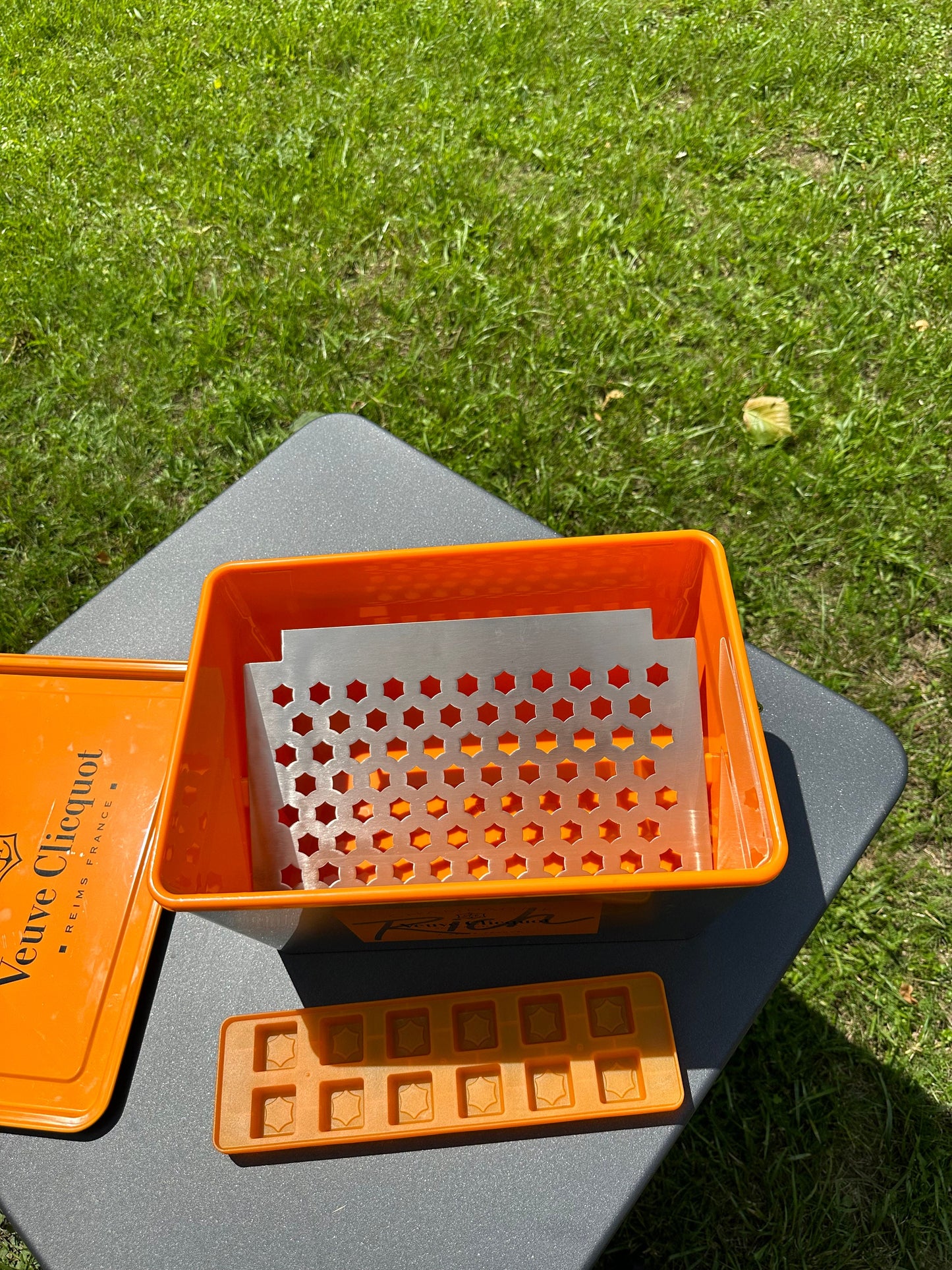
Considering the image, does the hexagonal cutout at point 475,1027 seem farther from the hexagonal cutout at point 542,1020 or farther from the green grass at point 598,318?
the green grass at point 598,318

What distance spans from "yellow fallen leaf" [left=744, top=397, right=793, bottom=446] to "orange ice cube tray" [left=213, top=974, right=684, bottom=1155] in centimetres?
128

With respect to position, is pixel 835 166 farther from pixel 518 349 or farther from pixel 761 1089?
pixel 761 1089

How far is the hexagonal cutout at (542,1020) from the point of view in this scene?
65 centimetres

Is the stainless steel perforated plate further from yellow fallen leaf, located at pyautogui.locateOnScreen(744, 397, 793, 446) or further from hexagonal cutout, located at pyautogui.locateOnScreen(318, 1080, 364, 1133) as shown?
yellow fallen leaf, located at pyautogui.locateOnScreen(744, 397, 793, 446)

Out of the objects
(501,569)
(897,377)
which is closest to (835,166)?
(897,377)

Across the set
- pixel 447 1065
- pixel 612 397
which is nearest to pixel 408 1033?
pixel 447 1065

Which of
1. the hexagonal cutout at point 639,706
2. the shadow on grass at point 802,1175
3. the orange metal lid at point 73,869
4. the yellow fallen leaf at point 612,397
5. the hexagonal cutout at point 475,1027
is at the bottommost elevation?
the shadow on grass at point 802,1175

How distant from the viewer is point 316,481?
893mm

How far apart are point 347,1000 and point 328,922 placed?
0.40ft

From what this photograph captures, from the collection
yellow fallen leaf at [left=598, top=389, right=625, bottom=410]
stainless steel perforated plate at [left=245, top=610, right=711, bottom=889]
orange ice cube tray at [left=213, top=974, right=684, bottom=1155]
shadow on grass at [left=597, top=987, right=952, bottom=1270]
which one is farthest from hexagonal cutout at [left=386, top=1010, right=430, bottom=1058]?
yellow fallen leaf at [left=598, top=389, right=625, bottom=410]

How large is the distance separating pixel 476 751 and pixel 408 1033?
0.22m

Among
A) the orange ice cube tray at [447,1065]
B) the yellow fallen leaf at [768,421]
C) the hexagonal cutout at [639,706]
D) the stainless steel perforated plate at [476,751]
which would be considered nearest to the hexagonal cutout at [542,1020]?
the orange ice cube tray at [447,1065]

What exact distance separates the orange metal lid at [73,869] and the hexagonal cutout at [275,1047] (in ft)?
0.33

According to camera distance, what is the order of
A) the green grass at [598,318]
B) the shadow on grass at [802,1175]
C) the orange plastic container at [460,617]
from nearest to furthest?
1. the orange plastic container at [460,617]
2. the shadow on grass at [802,1175]
3. the green grass at [598,318]
